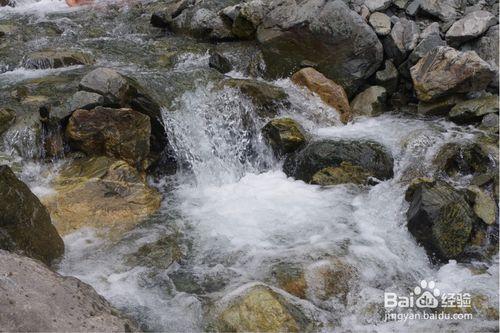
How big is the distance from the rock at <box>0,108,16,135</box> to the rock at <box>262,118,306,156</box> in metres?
3.73

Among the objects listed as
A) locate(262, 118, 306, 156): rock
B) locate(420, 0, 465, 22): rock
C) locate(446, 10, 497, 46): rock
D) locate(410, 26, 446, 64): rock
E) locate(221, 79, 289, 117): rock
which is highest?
locate(420, 0, 465, 22): rock

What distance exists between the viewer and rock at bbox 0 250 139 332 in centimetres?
349

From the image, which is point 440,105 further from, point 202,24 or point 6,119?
point 6,119

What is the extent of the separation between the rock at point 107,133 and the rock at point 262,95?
203 cm

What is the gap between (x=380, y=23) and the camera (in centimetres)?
933

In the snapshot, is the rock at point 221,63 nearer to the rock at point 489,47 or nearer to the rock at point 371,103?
the rock at point 371,103

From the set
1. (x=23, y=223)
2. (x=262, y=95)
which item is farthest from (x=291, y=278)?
(x=262, y=95)

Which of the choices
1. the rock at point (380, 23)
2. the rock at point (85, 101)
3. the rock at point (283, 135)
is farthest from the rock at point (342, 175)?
the rock at point (380, 23)

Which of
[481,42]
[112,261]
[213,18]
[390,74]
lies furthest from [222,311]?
[213,18]

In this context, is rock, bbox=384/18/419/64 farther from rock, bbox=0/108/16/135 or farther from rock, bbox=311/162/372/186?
rock, bbox=0/108/16/135

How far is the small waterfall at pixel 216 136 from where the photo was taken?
767 cm

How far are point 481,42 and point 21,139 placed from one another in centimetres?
764

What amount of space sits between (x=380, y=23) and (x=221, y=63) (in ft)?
10.1

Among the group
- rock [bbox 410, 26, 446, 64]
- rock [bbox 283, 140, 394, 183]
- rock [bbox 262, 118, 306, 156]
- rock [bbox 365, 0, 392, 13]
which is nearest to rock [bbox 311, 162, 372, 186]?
rock [bbox 283, 140, 394, 183]
